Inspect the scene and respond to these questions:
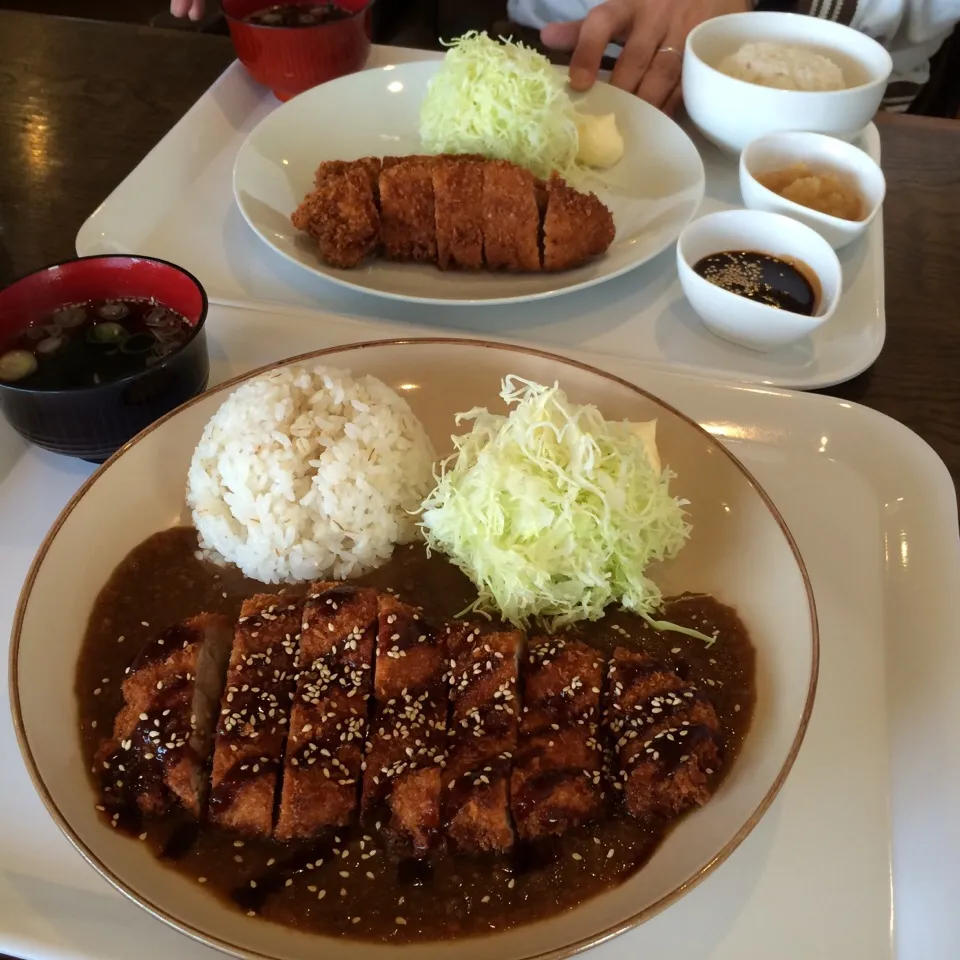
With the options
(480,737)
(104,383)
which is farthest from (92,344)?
(480,737)

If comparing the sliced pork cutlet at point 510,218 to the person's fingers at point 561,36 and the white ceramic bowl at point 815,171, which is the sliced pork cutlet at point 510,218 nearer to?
the white ceramic bowl at point 815,171

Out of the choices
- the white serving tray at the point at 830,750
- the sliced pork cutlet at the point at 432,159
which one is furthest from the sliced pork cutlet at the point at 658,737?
the sliced pork cutlet at the point at 432,159

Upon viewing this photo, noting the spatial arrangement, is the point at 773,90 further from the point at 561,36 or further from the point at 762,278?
the point at 561,36

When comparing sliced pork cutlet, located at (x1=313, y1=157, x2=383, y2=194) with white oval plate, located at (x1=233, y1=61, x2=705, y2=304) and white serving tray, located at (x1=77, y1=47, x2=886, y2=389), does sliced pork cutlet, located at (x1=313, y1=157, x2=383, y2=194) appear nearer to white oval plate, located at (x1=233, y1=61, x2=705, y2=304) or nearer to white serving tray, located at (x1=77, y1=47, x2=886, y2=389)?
white oval plate, located at (x1=233, y1=61, x2=705, y2=304)

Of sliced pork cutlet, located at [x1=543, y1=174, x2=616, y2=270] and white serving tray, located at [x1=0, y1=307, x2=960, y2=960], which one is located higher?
sliced pork cutlet, located at [x1=543, y1=174, x2=616, y2=270]

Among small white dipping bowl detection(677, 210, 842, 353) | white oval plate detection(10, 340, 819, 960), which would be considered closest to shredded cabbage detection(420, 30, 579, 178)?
small white dipping bowl detection(677, 210, 842, 353)

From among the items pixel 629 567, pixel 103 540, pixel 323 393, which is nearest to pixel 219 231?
pixel 323 393

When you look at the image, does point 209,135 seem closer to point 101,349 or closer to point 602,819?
point 101,349

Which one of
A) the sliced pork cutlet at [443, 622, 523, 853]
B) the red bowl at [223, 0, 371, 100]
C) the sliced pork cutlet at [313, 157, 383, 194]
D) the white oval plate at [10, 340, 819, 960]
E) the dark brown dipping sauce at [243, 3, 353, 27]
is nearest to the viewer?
the white oval plate at [10, 340, 819, 960]
